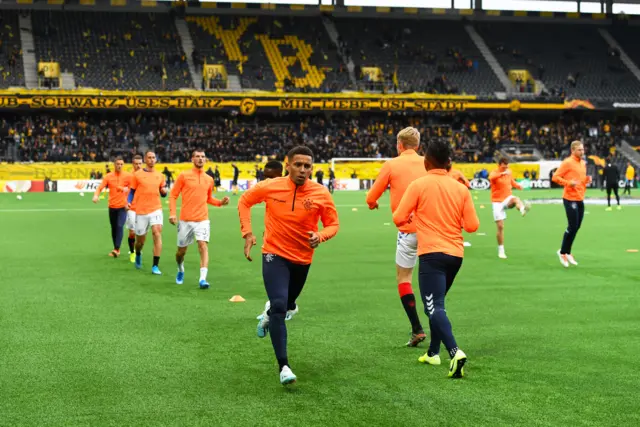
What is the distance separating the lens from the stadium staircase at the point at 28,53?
58438 millimetres

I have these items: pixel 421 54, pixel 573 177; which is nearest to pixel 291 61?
pixel 421 54

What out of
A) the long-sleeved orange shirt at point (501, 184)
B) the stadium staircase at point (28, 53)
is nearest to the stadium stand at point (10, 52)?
the stadium staircase at point (28, 53)

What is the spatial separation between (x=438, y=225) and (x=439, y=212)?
0.12 m

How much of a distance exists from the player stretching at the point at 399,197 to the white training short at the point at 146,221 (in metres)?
7.18

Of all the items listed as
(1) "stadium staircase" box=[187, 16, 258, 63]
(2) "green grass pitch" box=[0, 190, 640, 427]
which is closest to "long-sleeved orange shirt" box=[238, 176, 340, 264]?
(2) "green grass pitch" box=[0, 190, 640, 427]

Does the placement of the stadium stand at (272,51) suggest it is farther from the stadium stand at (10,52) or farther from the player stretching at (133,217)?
the player stretching at (133,217)

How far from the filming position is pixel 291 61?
65.6 m

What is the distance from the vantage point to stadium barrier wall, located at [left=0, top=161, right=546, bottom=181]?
2110 inches

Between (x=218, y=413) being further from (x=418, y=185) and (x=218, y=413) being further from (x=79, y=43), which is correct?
(x=79, y=43)

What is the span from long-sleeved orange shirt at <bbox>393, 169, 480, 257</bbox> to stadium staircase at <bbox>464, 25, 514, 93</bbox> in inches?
2401

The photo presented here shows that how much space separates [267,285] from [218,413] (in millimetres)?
1453

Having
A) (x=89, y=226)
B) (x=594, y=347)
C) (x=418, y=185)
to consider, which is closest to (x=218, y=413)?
(x=418, y=185)

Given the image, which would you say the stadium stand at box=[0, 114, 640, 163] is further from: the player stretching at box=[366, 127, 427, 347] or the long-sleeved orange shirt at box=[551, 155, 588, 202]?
the player stretching at box=[366, 127, 427, 347]

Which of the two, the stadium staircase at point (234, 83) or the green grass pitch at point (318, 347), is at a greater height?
the stadium staircase at point (234, 83)
